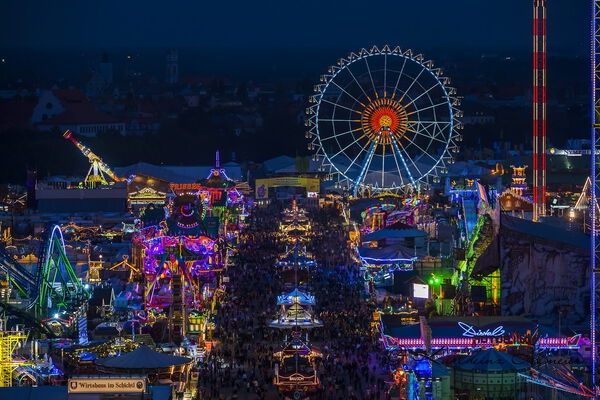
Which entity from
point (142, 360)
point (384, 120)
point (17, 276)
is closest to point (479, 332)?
point (142, 360)

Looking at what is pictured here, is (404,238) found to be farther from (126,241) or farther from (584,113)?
(584,113)

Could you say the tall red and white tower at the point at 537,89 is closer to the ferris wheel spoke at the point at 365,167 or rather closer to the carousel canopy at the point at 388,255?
the carousel canopy at the point at 388,255

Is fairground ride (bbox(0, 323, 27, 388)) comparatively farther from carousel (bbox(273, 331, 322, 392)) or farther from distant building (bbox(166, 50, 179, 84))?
distant building (bbox(166, 50, 179, 84))

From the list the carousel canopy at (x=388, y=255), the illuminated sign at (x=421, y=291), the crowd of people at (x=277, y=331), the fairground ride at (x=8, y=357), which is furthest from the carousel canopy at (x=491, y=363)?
the carousel canopy at (x=388, y=255)

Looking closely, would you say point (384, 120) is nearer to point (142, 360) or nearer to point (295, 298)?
point (295, 298)

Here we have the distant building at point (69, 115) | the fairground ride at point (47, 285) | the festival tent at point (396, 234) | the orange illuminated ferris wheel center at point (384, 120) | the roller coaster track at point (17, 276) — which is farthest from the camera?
the distant building at point (69, 115)

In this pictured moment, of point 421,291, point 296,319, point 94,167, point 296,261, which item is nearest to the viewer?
point 296,319

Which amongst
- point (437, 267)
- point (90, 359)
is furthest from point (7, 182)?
point (90, 359)
